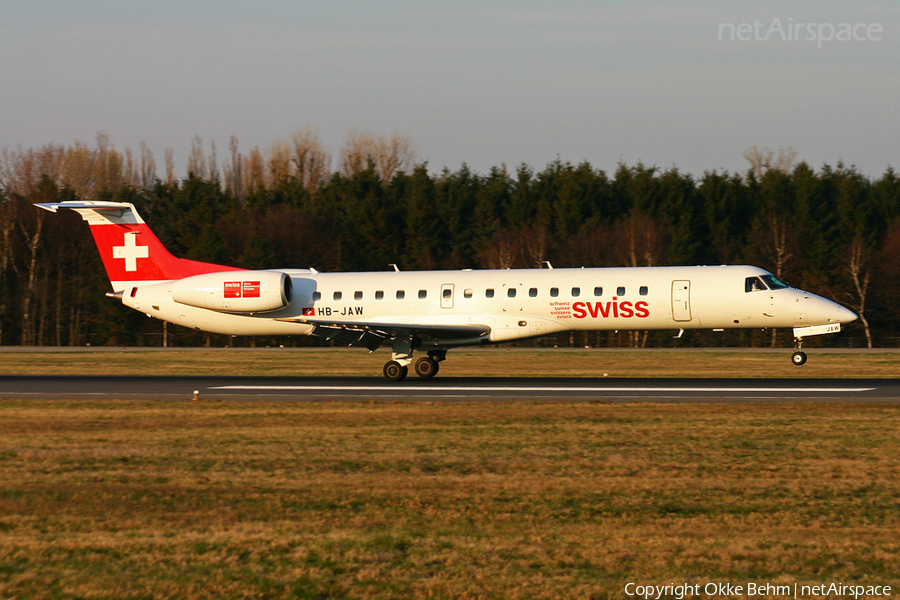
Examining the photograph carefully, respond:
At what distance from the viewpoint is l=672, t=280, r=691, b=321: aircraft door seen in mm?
24500

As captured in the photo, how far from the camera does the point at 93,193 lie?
78.1 m

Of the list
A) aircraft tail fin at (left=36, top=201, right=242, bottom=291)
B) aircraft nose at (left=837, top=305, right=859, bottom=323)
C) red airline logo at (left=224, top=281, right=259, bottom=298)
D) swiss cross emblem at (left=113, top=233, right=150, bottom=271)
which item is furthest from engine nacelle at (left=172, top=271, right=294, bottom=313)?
aircraft nose at (left=837, top=305, right=859, bottom=323)

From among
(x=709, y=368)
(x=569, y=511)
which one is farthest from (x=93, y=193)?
(x=569, y=511)

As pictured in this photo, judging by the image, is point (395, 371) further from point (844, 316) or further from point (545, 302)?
point (844, 316)

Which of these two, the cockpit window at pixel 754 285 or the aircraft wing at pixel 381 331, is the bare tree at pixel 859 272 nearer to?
the cockpit window at pixel 754 285

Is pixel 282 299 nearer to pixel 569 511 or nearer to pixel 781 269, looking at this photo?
pixel 569 511

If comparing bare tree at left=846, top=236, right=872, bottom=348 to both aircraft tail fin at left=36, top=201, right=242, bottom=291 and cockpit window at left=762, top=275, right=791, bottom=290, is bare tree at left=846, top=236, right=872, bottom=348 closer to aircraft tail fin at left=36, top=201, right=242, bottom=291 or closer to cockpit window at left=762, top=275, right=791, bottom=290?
cockpit window at left=762, top=275, right=791, bottom=290

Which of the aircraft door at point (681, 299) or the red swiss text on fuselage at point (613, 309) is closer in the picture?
the aircraft door at point (681, 299)

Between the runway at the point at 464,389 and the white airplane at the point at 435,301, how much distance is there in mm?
1450

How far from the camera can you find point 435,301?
85.8ft

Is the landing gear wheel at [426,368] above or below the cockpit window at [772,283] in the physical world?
below

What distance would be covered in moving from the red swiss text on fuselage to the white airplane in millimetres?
28

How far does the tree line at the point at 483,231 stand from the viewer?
55312 millimetres

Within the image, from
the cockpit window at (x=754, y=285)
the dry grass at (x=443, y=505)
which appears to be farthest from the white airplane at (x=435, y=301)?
the dry grass at (x=443, y=505)
